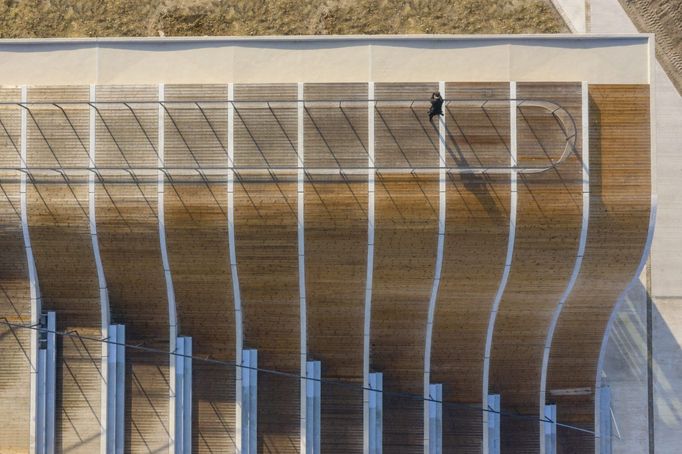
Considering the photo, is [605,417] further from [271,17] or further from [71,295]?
[271,17]

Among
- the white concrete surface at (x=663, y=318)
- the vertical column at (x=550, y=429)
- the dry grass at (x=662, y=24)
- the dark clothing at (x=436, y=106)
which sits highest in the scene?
the dry grass at (x=662, y=24)

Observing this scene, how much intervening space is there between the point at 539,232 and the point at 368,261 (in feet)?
19.4

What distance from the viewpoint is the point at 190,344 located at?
17141 millimetres

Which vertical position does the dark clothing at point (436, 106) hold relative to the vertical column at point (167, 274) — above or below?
above

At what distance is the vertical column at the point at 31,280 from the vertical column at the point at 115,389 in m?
2.59

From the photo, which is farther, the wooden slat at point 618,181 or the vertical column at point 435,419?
the vertical column at point 435,419

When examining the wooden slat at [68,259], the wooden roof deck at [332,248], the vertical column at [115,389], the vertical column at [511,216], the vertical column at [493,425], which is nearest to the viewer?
the vertical column at [511,216]

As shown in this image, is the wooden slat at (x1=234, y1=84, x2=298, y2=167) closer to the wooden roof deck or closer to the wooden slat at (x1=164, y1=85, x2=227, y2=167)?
the wooden roof deck

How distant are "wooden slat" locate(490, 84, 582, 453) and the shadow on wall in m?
4.72

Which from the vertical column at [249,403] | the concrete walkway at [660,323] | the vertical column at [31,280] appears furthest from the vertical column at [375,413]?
the vertical column at [31,280]

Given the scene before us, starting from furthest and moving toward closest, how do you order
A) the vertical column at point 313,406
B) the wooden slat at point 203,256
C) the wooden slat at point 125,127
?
the vertical column at point 313,406, the wooden slat at point 125,127, the wooden slat at point 203,256

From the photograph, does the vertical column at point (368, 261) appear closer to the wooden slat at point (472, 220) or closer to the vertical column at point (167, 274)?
the wooden slat at point (472, 220)

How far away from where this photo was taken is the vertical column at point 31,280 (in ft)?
53.1

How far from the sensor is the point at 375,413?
17.3m
